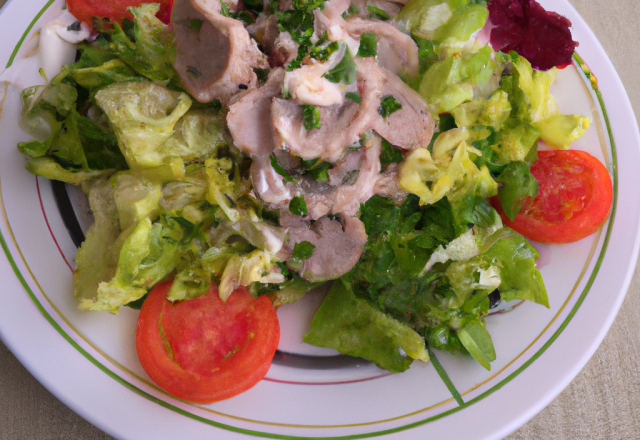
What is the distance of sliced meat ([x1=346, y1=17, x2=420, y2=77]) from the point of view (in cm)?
153

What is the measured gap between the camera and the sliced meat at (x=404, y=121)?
150 cm

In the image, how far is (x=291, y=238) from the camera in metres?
1.61

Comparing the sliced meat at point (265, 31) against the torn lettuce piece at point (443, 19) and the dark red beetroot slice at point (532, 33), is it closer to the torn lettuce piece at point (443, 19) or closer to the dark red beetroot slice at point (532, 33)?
the torn lettuce piece at point (443, 19)

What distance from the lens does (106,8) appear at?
1.71 meters

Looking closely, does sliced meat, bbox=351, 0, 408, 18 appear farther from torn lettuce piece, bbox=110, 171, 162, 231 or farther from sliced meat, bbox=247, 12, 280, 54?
torn lettuce piece, bbox=110, 171, 162, 231

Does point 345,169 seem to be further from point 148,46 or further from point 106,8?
point 106,8

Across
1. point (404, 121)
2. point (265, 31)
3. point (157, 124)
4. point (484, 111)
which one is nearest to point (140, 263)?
point (157, 124)

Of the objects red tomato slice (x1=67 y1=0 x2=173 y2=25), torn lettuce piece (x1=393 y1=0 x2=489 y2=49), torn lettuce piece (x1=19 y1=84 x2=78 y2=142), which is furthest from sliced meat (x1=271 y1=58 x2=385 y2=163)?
torn lettuce piece (x1=19 y1=84 x2=78 y2=142)

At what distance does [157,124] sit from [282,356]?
0.95m

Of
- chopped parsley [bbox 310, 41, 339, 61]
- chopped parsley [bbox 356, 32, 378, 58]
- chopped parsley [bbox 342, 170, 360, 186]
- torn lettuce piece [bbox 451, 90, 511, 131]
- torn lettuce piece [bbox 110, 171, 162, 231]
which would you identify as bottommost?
torn lettuce piece [bbox 110, 171, 162, 231]

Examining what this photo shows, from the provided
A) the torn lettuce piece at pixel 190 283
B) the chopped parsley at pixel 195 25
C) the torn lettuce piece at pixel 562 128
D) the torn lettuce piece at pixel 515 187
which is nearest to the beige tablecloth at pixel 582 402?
the torn lettuce piece at pixel 562 128

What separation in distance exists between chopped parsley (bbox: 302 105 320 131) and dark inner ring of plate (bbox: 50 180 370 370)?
0.87m

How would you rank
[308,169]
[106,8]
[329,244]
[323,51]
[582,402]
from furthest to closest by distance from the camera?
[582,402], [106,8], [329,244], [308,169], [323,51]

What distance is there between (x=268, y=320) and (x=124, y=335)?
0.51 meters
